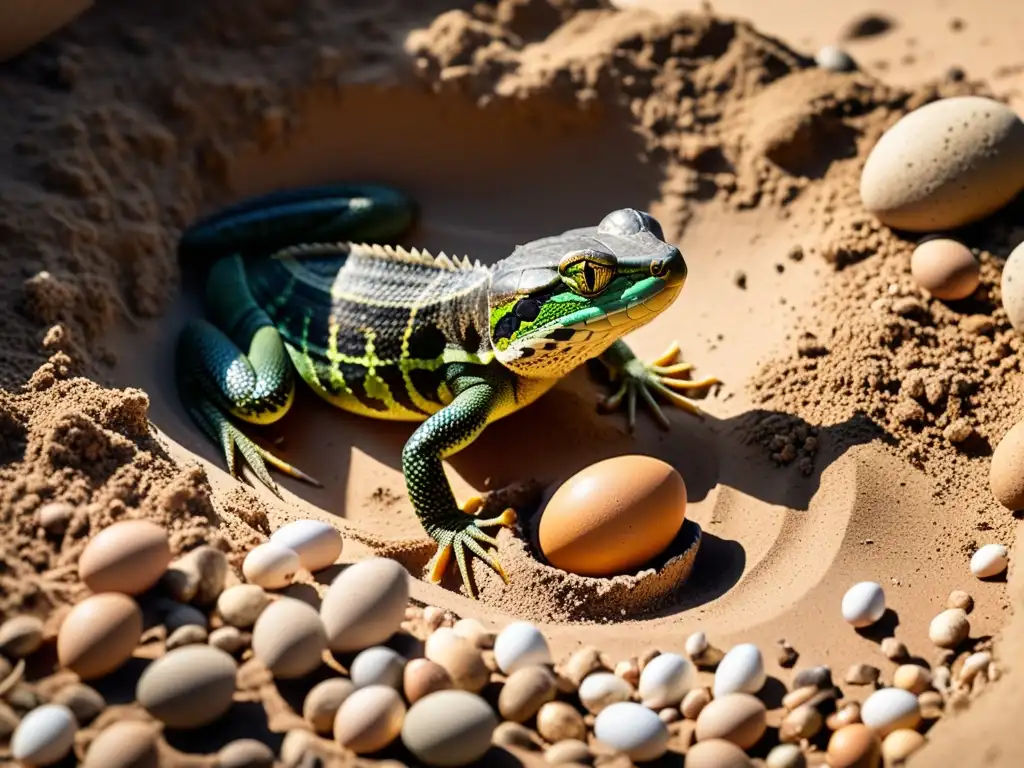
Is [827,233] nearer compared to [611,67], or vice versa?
[827,233]

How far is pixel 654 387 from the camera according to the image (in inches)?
201

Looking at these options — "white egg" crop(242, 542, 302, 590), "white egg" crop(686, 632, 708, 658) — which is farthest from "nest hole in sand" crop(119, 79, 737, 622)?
"white egg" crop(686, 632, 708, 658)

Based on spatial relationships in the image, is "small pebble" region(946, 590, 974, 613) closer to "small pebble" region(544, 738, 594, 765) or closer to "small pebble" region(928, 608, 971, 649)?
"small pebble" region(928, 608, 971, 649)

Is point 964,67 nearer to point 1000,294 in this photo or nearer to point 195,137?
point 1000,294

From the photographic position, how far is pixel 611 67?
6070mm

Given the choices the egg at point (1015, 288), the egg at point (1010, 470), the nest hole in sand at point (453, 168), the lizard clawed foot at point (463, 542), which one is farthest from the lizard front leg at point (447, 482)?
the egg at point (1015, 288)

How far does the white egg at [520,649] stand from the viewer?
345 cm

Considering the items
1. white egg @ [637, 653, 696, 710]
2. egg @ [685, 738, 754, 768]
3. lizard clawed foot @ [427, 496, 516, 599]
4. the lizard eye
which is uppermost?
the lizard eye

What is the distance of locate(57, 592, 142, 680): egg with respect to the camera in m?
3.10

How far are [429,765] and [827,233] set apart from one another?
3.45 metres

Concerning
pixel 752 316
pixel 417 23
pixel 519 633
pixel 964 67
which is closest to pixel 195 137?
pixel 417 23

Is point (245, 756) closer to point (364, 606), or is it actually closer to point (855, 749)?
point (364, 606)

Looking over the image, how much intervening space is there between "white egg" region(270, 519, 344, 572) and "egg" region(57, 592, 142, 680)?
0.65m

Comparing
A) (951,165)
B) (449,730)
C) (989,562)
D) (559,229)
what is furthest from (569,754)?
(559,229)
